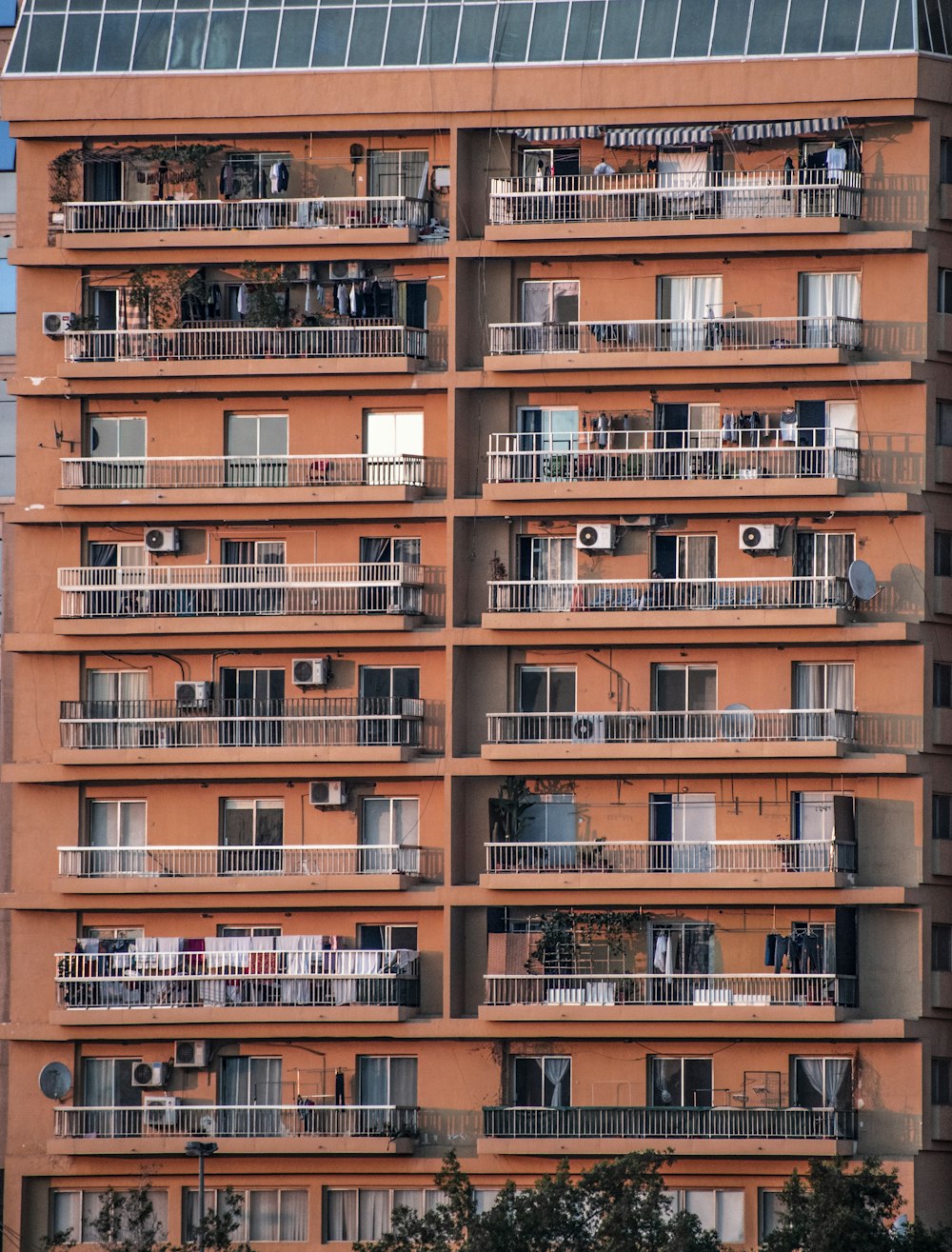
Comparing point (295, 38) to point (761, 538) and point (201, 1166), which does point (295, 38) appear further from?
point (201, 1166)

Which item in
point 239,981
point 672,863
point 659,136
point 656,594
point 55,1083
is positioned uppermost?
point 659,136

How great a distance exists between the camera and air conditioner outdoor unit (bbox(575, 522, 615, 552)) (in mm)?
81062

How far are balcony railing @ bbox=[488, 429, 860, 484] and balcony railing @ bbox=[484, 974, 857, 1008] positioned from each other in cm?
1171

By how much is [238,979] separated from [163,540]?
10851 mm

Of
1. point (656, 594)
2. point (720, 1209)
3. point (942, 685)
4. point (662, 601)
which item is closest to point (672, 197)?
point (656, 594)

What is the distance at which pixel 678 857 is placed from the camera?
7975 centimetres

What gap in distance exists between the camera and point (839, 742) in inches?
3095

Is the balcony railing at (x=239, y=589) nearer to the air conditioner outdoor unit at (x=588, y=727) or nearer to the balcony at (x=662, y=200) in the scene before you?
the air conditioner outdoor unit at (x=588, y=727)

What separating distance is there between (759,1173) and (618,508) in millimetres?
15869

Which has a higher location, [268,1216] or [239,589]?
[239,589]

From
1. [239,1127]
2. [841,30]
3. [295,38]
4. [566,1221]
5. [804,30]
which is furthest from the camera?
[295,38]

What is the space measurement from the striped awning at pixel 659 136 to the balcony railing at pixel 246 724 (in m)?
14.3

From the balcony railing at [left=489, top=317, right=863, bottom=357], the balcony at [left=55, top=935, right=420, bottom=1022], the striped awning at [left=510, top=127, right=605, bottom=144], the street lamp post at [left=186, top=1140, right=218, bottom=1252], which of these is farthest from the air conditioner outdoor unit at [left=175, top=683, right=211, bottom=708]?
the striped awning at [left=510, top=127, right=605, bottom=144]

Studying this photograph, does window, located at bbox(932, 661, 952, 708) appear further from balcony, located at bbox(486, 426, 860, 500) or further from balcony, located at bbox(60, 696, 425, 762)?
balcony, located at bbox(60, 696, 425, 762)
